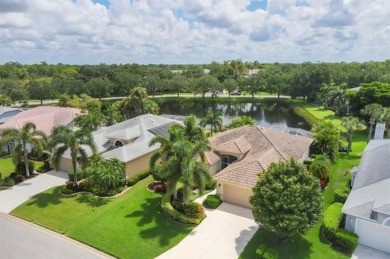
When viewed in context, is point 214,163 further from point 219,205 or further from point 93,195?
point 93,195

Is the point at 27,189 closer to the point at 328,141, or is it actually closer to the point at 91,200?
the point at 91,200

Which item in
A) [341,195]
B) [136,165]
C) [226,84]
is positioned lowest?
[136,165]

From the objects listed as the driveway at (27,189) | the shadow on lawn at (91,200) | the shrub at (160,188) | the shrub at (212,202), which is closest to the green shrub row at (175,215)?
the shrub at (212,202)

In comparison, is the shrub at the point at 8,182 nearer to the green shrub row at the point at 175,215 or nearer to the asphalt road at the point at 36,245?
the asphalt road at the point at 36,245

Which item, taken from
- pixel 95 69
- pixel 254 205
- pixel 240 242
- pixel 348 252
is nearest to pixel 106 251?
pixel 240 242

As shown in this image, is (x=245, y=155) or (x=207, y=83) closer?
(x=245, y=155)

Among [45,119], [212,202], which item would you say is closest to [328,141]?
[212,202]

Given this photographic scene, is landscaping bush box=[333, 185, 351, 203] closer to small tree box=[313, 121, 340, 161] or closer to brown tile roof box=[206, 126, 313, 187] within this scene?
brown tile roof box=[206, 126, 313, 187]
